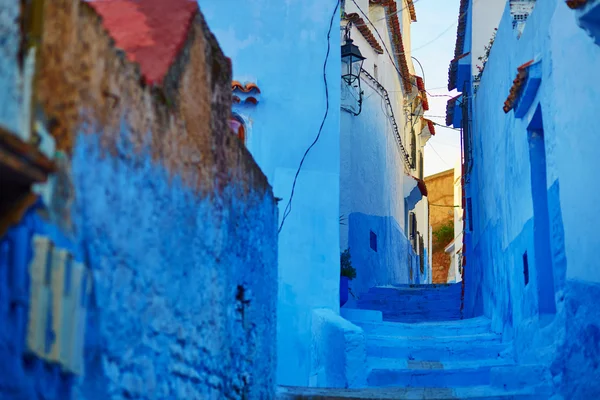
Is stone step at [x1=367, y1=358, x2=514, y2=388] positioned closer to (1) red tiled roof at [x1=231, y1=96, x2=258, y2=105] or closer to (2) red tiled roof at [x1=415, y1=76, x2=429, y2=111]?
(1) red tiled roof at [x1=231, y1=96, x2=258, y2=105]

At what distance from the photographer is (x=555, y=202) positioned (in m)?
7.68

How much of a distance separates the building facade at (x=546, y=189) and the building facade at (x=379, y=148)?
115 inches

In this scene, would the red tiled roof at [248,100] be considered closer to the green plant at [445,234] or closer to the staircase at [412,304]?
the staircase at [412,304]

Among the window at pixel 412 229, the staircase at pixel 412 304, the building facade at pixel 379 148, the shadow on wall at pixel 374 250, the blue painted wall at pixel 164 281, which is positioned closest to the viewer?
the blue painted wall at pixel 164 281

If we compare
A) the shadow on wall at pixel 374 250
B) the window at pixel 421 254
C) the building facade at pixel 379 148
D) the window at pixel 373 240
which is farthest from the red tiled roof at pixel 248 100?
the window at pixel 421 254

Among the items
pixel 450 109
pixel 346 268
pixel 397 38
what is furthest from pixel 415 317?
pixel 397 38

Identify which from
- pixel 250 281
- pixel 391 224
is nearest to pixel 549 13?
pixel 250 281

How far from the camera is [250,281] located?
5.79 metres

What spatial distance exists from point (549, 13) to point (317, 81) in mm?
3815

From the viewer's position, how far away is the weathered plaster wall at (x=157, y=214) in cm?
295

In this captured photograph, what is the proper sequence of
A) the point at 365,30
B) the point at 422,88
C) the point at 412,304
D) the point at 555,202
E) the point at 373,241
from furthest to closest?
the point at 422,88, the point at 373,241, the point at 365,30, the point at 412,304, the point at 555,202

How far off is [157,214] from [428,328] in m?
8.29

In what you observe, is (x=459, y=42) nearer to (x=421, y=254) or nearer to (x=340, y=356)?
(x=421, y=254)

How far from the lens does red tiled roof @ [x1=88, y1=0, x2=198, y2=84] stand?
4021mm
